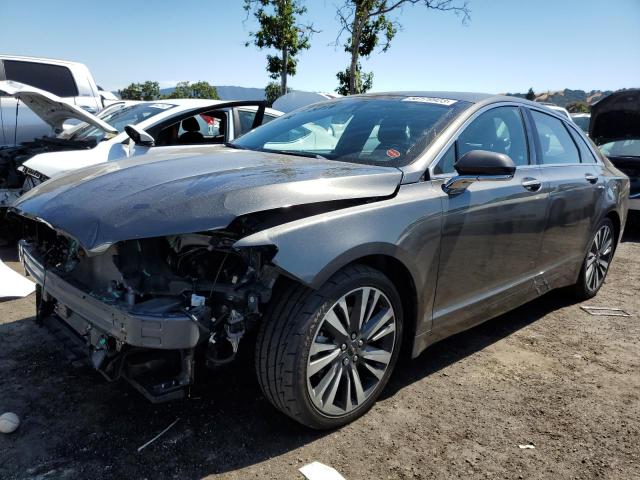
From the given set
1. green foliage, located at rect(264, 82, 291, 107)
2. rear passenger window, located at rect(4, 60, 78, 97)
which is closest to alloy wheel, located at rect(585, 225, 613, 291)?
rear passenger window, located at rect(4, 60, 78, 97)

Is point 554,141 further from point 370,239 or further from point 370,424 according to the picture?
point 370,424

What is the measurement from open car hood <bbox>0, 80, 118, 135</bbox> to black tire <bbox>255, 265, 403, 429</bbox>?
3.52 metres

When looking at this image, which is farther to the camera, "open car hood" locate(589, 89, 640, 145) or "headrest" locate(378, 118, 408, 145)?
"open car hood" locate(589, 89, 640, 145)

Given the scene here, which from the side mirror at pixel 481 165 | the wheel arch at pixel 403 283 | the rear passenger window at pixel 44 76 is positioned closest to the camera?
the wheel arch at pixel 403 283

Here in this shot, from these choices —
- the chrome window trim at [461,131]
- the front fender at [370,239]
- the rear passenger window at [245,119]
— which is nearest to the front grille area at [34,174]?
the rear passenger window at [245,119]

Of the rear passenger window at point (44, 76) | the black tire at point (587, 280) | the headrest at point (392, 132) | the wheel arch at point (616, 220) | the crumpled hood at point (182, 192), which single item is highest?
the rear passenger window at point (44, 76)

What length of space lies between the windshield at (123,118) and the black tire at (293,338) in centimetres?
428

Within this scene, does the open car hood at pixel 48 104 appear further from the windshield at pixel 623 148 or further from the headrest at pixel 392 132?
the windshield at pixel 623 148

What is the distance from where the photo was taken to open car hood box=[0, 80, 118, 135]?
501 centimetres

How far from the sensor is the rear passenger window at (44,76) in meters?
8.79

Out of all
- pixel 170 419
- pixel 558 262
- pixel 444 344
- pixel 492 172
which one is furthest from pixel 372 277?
pixel 558 262

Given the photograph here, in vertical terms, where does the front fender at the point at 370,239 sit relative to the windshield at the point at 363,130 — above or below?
below

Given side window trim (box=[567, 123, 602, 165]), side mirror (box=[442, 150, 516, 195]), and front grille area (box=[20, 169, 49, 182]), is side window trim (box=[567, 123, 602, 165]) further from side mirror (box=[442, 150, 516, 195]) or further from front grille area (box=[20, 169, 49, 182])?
front grille area (box=[20, 169, 49, 182])

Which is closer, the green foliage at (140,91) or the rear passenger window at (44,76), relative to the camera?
the rear passenger window at (44,76)
